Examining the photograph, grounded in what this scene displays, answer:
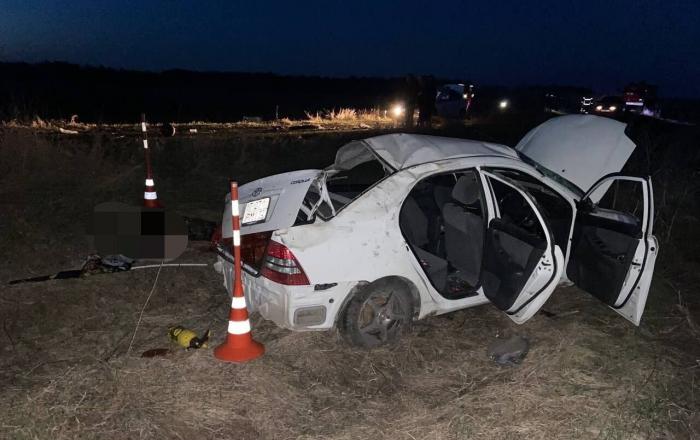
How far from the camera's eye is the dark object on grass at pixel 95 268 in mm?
5398

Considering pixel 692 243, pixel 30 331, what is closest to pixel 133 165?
pixel 30 331

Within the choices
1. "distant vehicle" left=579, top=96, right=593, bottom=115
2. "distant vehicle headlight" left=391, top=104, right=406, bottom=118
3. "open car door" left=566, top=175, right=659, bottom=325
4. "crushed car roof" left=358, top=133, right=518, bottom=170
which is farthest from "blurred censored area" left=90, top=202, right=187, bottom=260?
"distant vehicle" left=579, top=96, right=593, bottom=115

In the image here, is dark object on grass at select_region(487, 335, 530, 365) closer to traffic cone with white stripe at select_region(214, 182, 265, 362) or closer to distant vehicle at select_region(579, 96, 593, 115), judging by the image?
traffic cone with white stripe at select_region(214, 182, 265, 362)

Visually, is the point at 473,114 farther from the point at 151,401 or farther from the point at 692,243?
the point at 151,401

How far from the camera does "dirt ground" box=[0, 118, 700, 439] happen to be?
334 centimetres

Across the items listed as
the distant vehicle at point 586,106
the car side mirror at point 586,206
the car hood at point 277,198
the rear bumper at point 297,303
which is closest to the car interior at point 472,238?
the car side mirror at point 586,206

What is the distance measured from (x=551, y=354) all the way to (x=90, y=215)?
20.1 feet

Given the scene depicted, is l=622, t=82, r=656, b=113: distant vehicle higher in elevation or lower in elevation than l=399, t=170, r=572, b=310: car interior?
higher

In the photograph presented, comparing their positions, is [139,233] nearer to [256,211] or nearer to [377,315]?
[256,211]

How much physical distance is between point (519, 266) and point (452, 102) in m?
18.0

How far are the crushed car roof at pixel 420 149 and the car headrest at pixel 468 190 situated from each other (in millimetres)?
376

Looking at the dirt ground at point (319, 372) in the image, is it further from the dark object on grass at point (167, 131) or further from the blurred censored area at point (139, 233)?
the dark object on grass at point (167, 131)

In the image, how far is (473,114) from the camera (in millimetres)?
23312

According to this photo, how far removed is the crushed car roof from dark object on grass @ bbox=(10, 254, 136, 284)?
9.90ft
